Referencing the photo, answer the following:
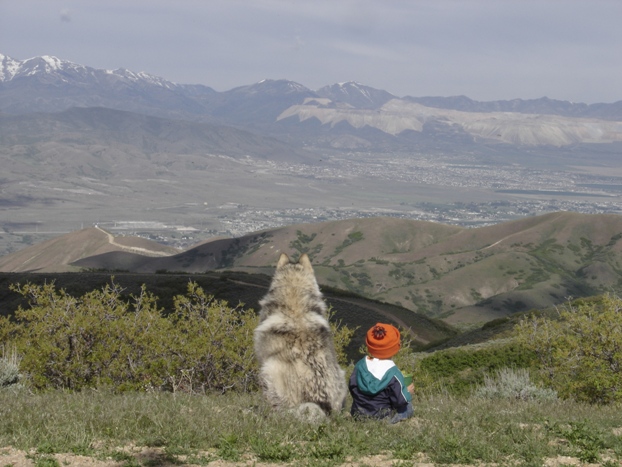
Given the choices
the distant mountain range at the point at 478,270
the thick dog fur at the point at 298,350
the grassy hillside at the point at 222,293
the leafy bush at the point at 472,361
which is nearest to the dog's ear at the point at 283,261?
the thick dog fur at the point at 298,350

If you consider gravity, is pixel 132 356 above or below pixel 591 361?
below

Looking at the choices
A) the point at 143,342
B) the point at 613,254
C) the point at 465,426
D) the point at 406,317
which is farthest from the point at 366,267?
the point at 465,426

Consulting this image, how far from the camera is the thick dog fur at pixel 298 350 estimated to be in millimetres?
8398

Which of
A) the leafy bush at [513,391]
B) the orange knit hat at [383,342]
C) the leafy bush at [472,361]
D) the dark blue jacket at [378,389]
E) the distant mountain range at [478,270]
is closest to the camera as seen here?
the orange knit hat at [383,342]

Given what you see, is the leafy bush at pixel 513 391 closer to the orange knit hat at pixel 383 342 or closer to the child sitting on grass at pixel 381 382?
the child sitting on grass at pixel 381 382

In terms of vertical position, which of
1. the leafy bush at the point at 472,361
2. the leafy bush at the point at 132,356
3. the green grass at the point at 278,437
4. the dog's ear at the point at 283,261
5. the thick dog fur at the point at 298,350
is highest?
the dog's ear at the point at 283,261

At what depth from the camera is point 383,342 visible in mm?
8742

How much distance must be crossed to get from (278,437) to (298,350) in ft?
4.13

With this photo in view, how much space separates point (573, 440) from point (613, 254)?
189714 mm

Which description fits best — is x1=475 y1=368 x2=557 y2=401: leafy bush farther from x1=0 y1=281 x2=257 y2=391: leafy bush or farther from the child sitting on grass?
x1=0 y1=281 x2=257 y2=391: leafy bush

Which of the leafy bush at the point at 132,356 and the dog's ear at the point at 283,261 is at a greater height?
the dog's ear at the point at 283,261

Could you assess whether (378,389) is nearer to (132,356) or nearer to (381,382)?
(381,382)

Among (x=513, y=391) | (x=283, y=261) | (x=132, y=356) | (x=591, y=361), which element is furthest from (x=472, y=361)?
(x=283, y=261)

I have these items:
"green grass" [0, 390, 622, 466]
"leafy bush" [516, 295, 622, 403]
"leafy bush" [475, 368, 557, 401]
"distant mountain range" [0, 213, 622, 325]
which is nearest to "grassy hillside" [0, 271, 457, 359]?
"leafy bush" [516, 295, 622, 403]
